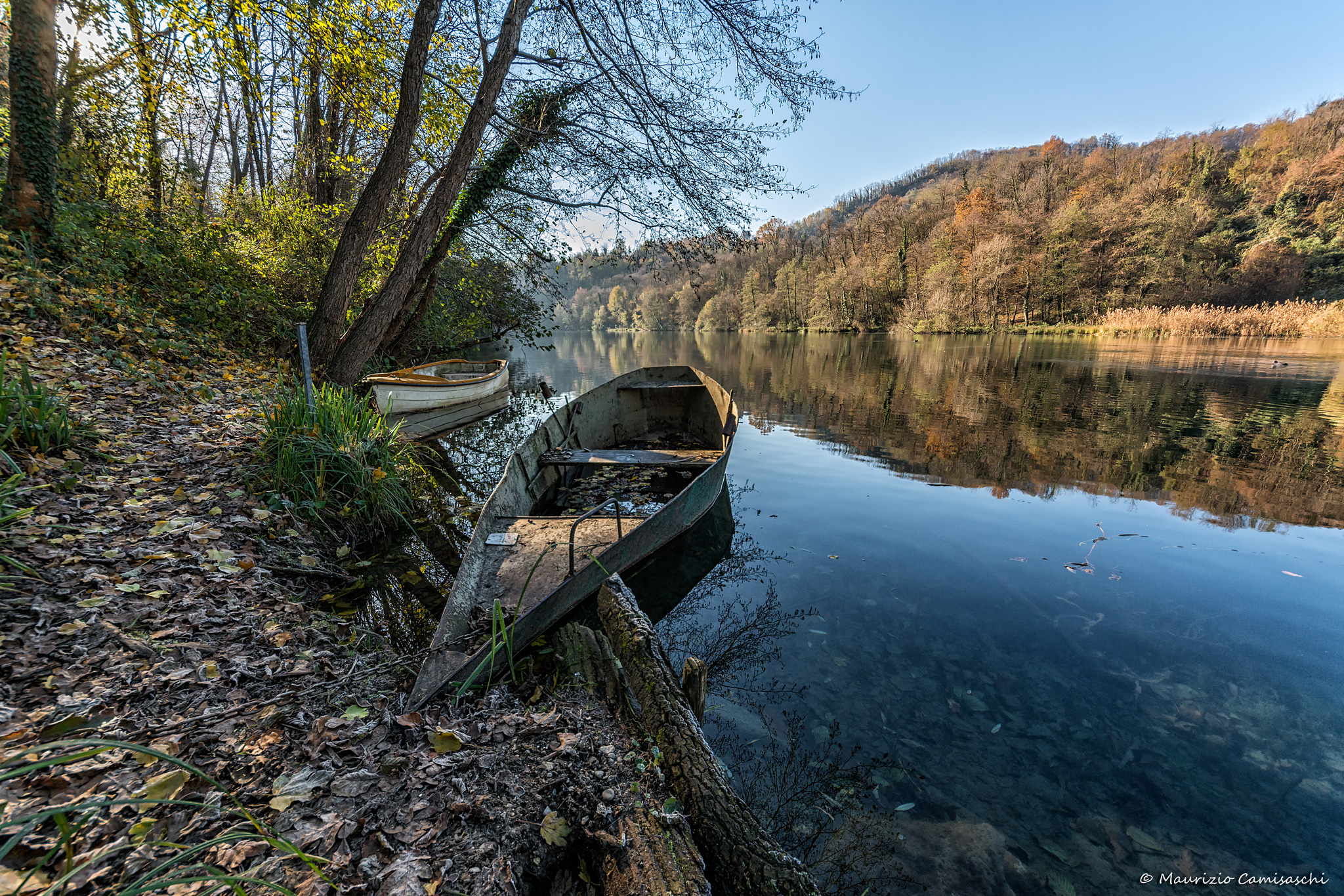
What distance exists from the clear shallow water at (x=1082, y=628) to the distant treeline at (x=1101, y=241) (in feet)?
76.3

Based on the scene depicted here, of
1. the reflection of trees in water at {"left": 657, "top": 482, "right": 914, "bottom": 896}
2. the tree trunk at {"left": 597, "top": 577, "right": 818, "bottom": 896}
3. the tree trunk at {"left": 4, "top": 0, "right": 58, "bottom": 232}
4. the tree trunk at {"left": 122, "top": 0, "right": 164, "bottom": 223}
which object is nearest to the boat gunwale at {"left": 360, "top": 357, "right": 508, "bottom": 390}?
the tree trunk at {"left": 4, "top": 0, "right": 58, "bottom": 232}

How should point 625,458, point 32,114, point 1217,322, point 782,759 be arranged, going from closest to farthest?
1. point 782,759
2. point 625,458
3. point 32,114
4. point 1217,322

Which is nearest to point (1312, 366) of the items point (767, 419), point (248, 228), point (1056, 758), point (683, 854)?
point (767, 419)

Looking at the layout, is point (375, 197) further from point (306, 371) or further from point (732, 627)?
point (732, 627)

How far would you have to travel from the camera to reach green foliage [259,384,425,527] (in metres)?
4.09

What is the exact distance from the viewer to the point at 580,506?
17.4 ft

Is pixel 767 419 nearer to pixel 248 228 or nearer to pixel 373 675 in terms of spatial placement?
pixel 373 675

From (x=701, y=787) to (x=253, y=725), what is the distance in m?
1.77

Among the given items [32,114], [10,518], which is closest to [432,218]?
[32,114]

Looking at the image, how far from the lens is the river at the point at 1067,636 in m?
2.35

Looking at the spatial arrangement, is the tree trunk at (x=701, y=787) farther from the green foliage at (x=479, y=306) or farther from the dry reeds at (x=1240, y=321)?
the dry reeds at (x=1240, y=321)

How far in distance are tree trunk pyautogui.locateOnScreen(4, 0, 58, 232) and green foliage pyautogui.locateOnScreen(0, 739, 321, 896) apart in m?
8.36

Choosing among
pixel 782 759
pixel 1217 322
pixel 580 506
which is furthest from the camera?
pixel 1217 322

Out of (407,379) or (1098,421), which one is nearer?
(407,379)
